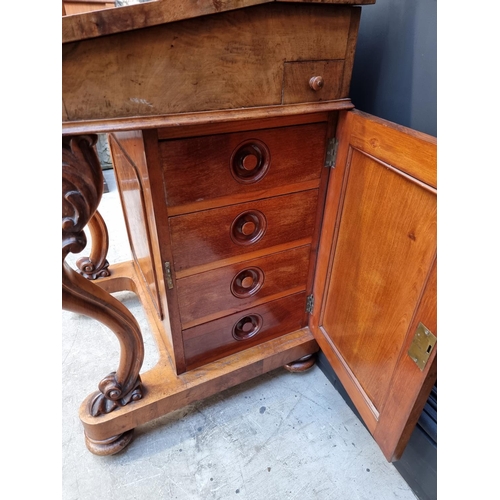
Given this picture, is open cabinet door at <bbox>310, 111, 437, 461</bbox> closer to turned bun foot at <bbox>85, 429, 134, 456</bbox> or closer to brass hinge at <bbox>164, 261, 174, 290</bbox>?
brass hinge at <bbox>164, 261, 174, 290</bbox>

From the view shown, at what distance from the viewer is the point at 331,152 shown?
84cm

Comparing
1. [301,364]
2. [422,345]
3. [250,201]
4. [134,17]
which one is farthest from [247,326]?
[134,17]

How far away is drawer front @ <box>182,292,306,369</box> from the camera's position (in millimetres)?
995

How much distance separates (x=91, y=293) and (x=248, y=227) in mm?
381

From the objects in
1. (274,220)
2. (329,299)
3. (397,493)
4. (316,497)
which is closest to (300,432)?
(316,497)

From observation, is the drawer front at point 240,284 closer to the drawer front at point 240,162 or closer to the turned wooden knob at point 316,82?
the drawer front at point 240,162

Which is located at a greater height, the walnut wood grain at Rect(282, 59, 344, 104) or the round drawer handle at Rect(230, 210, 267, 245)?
the walnut wood grain at Rect(282, 59, 344, 104)

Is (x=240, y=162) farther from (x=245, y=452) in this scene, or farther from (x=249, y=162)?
(x=245, y=452)

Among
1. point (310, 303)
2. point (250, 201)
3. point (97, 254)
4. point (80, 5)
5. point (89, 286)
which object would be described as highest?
point (80, 5)

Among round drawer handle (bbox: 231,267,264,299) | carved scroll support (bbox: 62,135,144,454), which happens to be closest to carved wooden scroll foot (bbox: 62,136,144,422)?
carved scroll support (bbox: 62,135,144,454)

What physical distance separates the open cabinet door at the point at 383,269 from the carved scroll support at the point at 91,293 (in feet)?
1.69

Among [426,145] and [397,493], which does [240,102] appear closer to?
[426,145]

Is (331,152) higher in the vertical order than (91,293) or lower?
higher

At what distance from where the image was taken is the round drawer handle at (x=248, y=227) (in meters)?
0.86
